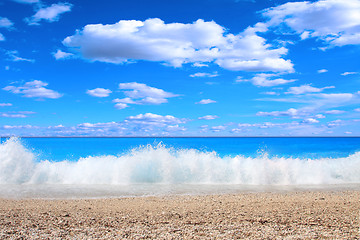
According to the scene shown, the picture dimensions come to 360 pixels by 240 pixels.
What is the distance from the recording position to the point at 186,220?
7.63m

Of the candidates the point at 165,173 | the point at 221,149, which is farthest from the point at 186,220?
the point at 221,149

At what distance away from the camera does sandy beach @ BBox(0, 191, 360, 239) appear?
21.3 feet

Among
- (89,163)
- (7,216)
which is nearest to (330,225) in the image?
(7,216)

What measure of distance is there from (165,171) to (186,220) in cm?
1045

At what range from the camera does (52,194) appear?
43.8 ft

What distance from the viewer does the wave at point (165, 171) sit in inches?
678

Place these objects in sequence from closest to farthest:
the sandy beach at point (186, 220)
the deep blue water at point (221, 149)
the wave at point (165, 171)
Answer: the sandy beach at point (186, 220) → the wave at point (165, 171) → the deep blue water at point (221, 149)

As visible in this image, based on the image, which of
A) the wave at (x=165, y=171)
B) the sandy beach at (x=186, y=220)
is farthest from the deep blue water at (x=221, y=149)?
the sandy beach at (x=186, y=220)

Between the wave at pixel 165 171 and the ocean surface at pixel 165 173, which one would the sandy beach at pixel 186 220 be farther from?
the wave at pixel 165 171

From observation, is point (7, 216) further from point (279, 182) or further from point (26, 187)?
point (279, 182)

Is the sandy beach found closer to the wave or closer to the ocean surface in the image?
the ocean surface

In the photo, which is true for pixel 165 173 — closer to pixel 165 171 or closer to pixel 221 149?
pixel 165 171

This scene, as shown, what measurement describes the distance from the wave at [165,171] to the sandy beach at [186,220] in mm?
7160

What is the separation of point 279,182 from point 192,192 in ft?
19.9
